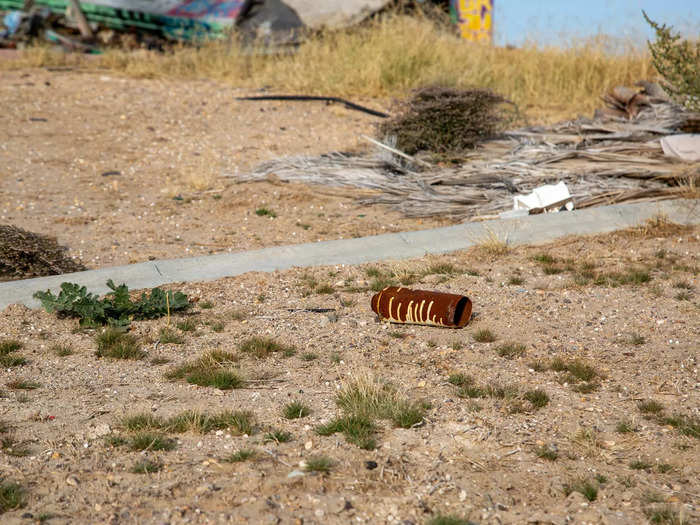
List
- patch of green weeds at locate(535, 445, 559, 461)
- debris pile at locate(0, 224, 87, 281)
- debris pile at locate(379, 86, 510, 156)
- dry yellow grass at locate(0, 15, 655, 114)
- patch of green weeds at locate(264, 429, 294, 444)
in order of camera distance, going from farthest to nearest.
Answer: dry yellow grass at locate(0, 15, 655, 114), debris pile at locate(379, 86, 510, 156), debris pile at locate(0, 224, 87, 281), patch of green weeds at locate(264, 429, 294, 444), patch of green weeds at locate(535, 445, 559, 461)

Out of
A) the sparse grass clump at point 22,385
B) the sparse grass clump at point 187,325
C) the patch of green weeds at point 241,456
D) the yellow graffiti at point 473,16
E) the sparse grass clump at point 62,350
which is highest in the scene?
the yellow graffiti at point 473,16

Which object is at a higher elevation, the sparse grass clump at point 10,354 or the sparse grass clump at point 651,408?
the sparse grass clump at point 651,408

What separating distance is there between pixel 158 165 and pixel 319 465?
654 cm


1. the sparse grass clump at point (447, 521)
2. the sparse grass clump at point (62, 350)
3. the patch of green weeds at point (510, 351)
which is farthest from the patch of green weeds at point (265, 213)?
the sparse grass clump at point (447, 521)

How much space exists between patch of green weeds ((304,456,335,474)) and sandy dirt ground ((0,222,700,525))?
0.04 m

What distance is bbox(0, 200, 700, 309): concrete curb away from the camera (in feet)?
18.2

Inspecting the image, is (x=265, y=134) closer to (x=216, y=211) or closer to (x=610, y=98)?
(x=216, y=211)

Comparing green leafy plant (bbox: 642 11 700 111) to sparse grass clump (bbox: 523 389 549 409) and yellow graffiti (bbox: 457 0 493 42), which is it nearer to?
sparse grass clump (bbox: 523 389 549 409)

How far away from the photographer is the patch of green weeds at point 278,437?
11.5 feet

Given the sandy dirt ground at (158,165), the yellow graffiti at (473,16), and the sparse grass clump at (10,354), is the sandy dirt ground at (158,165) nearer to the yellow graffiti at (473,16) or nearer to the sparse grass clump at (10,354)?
the sparse grass clump at (10,354)

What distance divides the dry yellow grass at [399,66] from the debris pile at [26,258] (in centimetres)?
658

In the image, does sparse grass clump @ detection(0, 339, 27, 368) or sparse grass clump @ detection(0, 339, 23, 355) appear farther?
sparse grass clump @ detection(0, 339, 23, 355)

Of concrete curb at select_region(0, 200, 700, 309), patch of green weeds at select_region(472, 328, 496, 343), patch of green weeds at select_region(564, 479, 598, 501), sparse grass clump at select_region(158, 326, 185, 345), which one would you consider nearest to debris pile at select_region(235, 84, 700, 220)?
concrete curb at select_region(0, 200, 700, 309)

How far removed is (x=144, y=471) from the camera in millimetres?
3225
